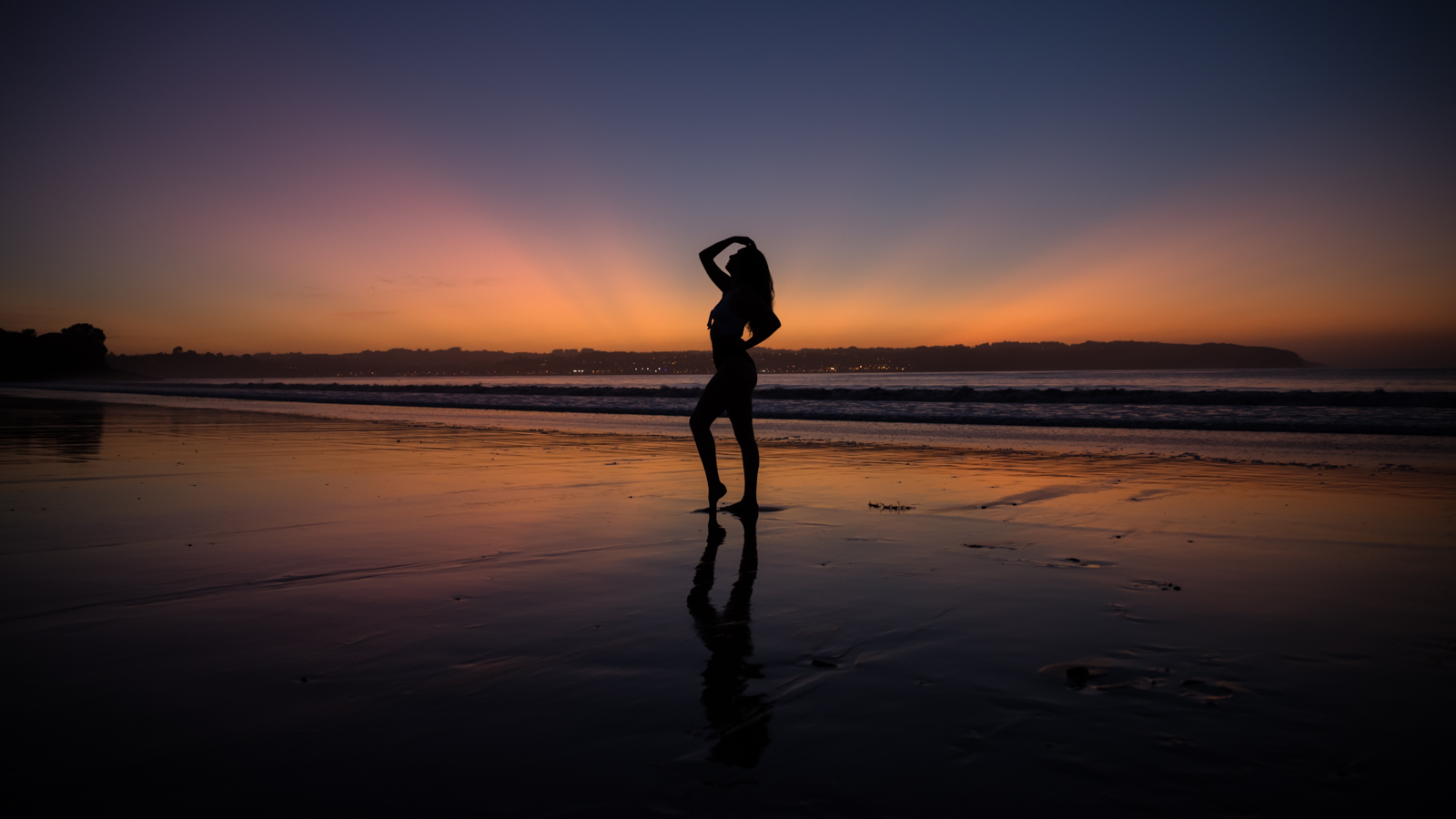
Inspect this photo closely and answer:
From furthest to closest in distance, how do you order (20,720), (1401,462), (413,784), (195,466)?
1. (1401,462)
2. (195,466)
3. (20,720)
4. (413,784)

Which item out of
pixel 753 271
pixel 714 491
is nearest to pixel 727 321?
pixel 753 271

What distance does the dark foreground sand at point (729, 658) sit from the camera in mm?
1962

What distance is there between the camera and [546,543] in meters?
5.04

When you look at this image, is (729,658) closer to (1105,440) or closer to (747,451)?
(747,451)

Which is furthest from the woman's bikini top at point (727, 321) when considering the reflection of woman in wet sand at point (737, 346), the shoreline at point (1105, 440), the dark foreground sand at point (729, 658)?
the shoreline at point (1105, 440)

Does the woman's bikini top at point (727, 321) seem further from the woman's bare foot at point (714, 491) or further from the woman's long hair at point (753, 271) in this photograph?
the woman's bare foot at point (714, 491)

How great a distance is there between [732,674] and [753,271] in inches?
165

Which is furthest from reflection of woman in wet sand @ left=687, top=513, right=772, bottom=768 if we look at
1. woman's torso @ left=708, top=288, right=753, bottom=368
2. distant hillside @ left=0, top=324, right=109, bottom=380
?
distant hillside @ left=0, top=324, right=109, bottom=380

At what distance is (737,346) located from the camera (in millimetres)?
6305

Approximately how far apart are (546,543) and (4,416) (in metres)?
21.2

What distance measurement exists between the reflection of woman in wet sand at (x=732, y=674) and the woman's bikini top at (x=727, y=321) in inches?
92.4

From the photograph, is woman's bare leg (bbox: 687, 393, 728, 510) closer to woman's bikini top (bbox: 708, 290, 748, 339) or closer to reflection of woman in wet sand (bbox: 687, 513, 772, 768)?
woman's bikini top (bbox: 708, 290, 748, 339)

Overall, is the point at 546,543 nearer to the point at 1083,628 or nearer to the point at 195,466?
the point at 1083,628

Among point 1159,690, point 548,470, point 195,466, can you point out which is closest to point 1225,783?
point 1159,690
